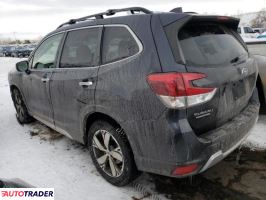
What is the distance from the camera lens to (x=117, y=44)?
3.32 m

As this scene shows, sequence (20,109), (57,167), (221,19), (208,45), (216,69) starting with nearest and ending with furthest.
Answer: (216,69)
(208,45)
(221,19)
(57,167)
(20,109)

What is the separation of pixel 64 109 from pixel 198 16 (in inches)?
81.1

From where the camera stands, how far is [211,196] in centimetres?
335

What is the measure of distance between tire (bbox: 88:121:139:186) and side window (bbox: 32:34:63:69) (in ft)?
4.34

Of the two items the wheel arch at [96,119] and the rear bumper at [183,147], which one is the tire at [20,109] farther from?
the rear bumper at [183,147]

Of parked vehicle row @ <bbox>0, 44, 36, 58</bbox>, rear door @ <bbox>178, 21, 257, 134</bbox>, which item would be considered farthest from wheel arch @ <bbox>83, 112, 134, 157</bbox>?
parked vehicle row @ <bbox>0, 44, 36, 58</bbox>

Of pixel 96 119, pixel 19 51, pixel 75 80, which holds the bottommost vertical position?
pixel 19 51

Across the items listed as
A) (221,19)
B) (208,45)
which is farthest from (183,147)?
(221,19)

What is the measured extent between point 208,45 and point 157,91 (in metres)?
0.79

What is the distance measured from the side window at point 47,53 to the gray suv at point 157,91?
39 centimetres

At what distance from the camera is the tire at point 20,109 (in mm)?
5957

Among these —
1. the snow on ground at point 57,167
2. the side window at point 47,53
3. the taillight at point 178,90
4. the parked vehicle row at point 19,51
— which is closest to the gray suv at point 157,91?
the taillight at point 178,90

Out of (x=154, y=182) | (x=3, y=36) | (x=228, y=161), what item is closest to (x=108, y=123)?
(x=154, y=182)

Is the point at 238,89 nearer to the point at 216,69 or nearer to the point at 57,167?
the point at 216,69
